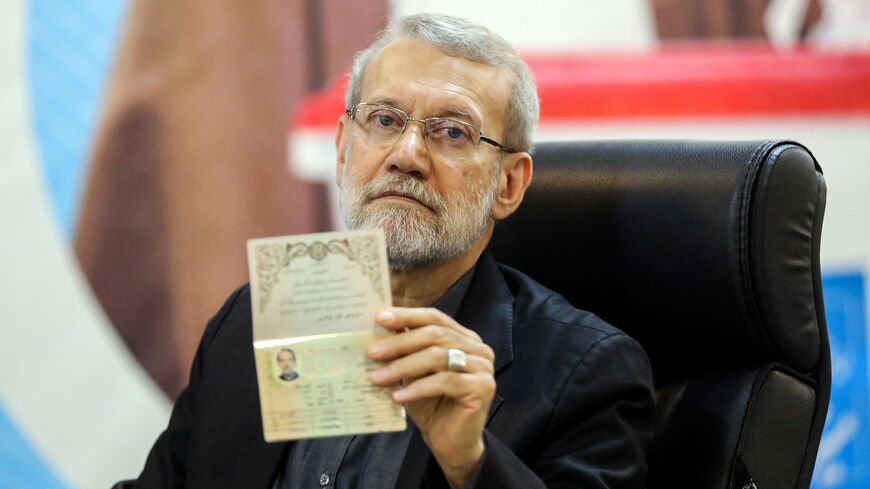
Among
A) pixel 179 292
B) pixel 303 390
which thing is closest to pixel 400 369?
pixel 303 390

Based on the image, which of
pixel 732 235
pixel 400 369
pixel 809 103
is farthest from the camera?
pixel 809 103

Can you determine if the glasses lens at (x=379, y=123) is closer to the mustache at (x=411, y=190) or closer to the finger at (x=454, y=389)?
the mustache at (x=411, y=190)

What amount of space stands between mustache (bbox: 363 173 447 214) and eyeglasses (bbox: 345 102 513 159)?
72 mm

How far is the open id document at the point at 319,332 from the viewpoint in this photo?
1173mm

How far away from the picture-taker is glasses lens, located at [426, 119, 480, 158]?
5.58ft

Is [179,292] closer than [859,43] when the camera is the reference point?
Yes

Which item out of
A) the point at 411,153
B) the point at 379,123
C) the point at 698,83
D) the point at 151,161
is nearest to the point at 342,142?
the point at 379,123

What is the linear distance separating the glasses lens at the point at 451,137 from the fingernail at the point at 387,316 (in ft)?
1.93

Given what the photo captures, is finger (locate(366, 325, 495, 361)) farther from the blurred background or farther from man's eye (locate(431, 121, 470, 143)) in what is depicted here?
the blurred background

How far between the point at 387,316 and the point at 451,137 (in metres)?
0.62

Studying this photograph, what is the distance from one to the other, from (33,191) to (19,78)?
0.34 meters

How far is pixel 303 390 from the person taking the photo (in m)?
1.18

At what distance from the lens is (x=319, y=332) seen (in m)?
1.18

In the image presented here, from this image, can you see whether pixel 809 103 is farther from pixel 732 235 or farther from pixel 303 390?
pixel 303 390
